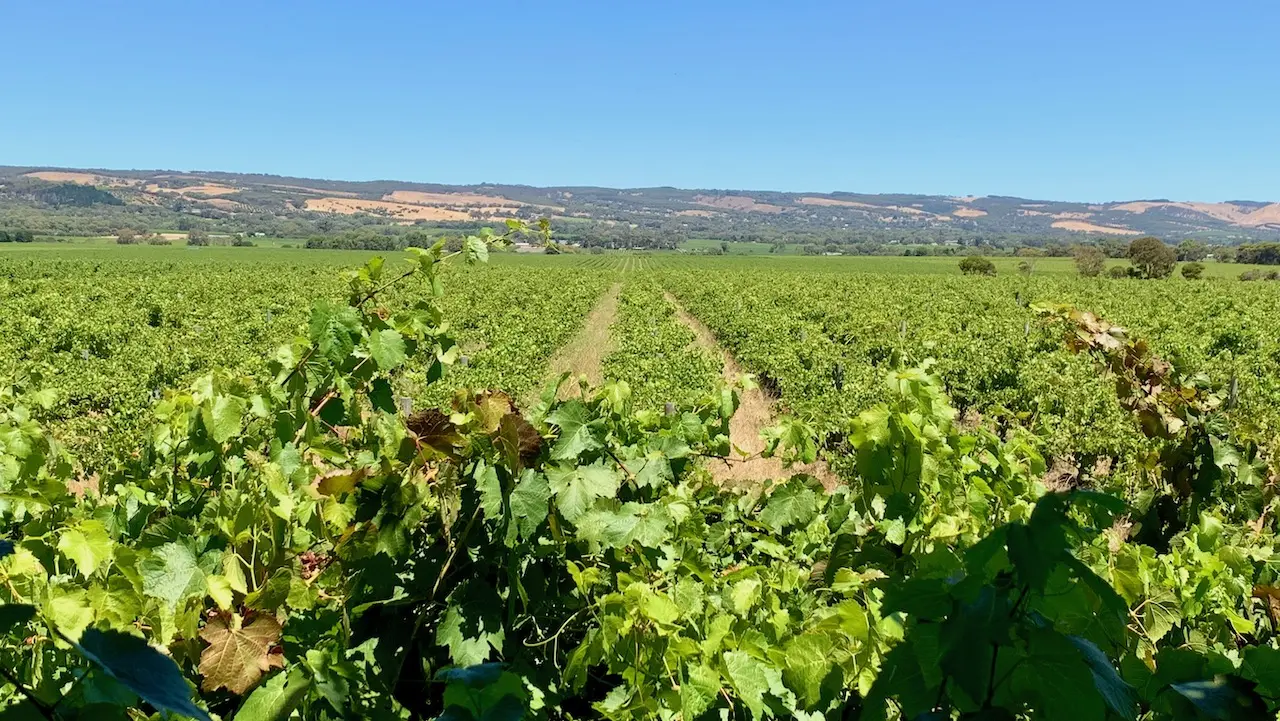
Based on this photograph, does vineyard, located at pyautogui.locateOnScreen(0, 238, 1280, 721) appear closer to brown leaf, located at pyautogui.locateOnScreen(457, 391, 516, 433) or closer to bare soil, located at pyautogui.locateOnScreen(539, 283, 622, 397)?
brown leaf, located at pyautogui.locateOnScreen(457, 391, 516, 433)

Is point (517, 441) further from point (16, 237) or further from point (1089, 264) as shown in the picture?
point (16, 237)

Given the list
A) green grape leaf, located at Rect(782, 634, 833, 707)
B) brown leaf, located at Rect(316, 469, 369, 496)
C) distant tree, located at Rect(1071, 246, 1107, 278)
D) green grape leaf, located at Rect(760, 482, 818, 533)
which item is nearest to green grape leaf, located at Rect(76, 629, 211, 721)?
green grape leaf, located at Rect(782, 634, 833, 707)

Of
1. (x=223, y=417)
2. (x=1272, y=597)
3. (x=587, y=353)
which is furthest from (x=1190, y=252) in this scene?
(x=223, y=417)

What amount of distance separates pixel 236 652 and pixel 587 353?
63.2ft

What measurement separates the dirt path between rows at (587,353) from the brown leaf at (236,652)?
432 inches

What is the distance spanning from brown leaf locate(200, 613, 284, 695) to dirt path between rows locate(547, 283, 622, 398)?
11.0 m

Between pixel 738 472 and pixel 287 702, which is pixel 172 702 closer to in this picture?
pixel 287 702

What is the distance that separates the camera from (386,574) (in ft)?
6.33

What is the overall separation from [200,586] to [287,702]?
37 cm

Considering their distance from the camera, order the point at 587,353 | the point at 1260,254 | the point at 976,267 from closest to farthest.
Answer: the point at 587,353
the point at 976,267
the point at 1260,254

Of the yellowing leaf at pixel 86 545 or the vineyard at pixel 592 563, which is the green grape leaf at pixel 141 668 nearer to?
the vineyard at pixel 592 563

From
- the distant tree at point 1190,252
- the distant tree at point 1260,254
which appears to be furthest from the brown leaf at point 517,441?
the distant tree at point 1260,254

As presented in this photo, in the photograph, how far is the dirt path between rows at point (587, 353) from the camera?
16469 millimetres

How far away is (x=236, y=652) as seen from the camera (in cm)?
174
